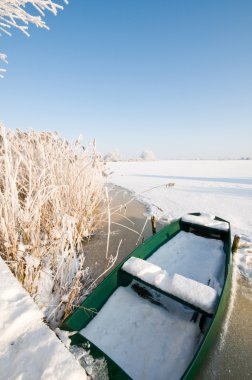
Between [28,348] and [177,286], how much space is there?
131cm

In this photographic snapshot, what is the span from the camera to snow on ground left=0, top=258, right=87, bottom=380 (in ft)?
3.06

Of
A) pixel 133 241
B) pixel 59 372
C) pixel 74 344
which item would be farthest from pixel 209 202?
pixel 59 372

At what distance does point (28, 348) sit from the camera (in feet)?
3.38

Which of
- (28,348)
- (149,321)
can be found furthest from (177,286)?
(28,348)

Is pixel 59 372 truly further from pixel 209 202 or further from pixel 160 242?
pixel 209 202

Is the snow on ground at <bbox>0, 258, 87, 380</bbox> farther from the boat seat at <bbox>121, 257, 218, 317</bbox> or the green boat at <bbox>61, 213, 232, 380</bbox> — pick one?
the boat seat at <bbox>121, 257, 218, 317</bbox>

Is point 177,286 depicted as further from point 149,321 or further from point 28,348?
point 28,348

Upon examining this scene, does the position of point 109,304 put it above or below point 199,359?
below

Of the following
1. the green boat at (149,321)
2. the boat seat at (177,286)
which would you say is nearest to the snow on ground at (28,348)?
the green boat at (149,321)

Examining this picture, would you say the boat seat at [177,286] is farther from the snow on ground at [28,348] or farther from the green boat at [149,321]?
the snow on ground at [28,348]

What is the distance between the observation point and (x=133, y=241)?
4.16 m

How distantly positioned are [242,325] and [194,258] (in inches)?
44.6

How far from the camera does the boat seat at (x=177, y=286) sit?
1.76m

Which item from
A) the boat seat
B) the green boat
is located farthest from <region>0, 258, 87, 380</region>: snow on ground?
the boat seat
